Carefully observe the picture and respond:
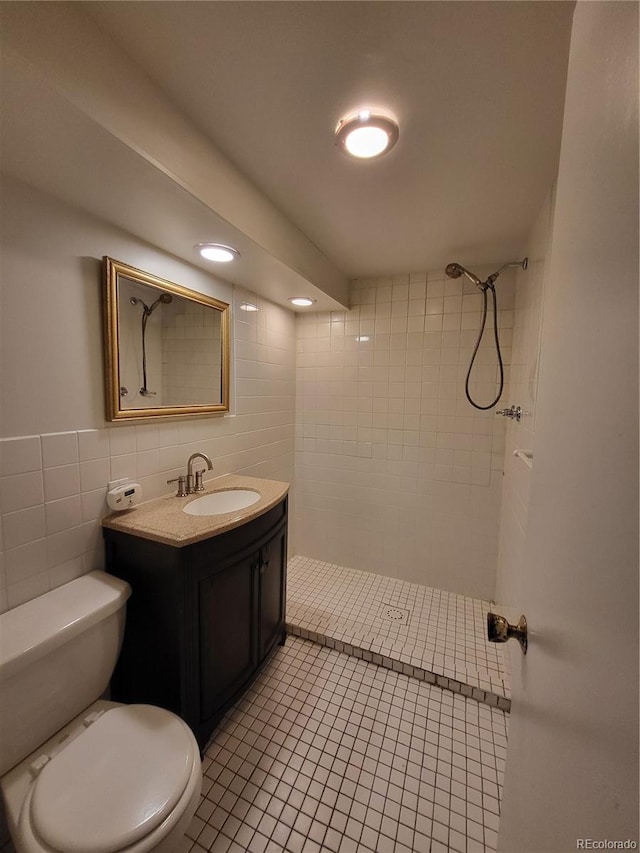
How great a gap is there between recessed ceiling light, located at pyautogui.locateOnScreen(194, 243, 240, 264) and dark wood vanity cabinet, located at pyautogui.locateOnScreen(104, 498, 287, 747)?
1144 mm

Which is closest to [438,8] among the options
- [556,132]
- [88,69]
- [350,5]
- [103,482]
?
[350,5]

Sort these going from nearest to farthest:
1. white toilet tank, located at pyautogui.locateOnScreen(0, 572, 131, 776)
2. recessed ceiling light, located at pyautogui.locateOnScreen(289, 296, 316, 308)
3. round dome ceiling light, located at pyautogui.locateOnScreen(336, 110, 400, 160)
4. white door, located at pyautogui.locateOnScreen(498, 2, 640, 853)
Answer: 1. white door, located at pyautogui.locateOnScreen(498, 2, 640, 853)
2. white toilet tank, located at pyautogui.locateOnScreen(0, 572, 131, 776)
3. round dome ceiling light, located at pyautogui.locateOnScreen(336, 110, 400, 160)
4. recessed ceiling light, located at pyautogui.locateOnScreen(289, 296, 316, 308)

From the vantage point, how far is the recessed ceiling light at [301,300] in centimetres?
205

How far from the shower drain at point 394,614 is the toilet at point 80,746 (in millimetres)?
1295

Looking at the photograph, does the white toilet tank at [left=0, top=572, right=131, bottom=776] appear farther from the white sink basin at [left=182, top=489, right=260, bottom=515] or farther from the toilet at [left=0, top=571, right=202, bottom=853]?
the white sink basin at [left=182, top=489, right=260, bottom=515]

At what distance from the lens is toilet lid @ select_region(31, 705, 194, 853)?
28.3 inches

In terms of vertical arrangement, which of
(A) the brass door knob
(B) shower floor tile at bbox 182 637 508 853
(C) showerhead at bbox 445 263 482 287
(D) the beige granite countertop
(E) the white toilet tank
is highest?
(C) showerhead at bbox 445 263 482 287

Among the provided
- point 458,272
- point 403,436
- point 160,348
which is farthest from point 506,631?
point 458,272

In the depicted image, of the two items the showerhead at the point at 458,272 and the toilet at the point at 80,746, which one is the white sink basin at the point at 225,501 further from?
the showerhead at the point at 458,272

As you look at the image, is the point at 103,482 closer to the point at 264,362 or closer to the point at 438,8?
the point at 264,362

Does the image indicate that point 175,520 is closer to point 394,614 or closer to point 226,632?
point 226,632

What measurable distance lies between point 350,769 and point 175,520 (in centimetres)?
113

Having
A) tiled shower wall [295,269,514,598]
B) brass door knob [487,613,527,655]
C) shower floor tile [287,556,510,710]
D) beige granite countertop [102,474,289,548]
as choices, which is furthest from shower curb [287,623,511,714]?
brass door knob [487,613,527,655]

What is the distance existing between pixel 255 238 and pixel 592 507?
1.37 metres
